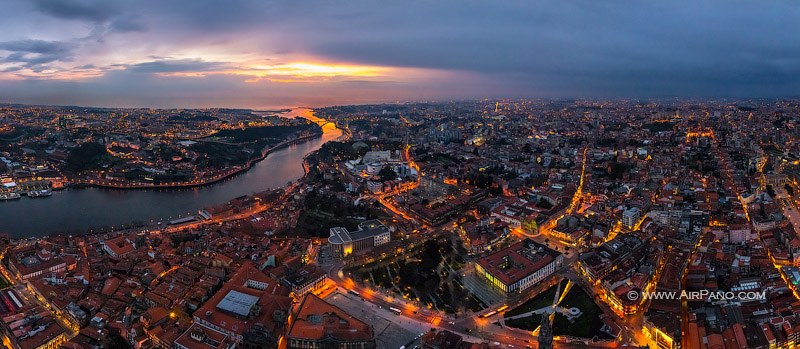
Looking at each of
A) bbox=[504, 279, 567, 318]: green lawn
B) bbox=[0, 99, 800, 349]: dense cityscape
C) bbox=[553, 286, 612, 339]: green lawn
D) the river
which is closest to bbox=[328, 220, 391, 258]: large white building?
bbox=[0, 99, 800, 349]: dense cityscape

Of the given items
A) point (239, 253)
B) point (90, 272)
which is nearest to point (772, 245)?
point (239, 253)

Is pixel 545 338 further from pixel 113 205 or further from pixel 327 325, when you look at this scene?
pixel 113 205

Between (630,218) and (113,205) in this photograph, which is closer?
(630,218)

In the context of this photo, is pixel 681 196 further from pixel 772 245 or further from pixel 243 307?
pixel 243 307

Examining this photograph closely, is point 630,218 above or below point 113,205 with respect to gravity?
above

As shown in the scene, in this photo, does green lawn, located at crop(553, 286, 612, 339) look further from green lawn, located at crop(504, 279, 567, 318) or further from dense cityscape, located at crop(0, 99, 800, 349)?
green lawn, located at crop(504, 279, 567, 318)

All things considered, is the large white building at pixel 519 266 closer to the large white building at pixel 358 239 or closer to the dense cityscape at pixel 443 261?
the dense cityscape at pixel 443 261

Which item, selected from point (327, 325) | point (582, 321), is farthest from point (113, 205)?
point (582, 321)

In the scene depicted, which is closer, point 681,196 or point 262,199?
point 681,196
